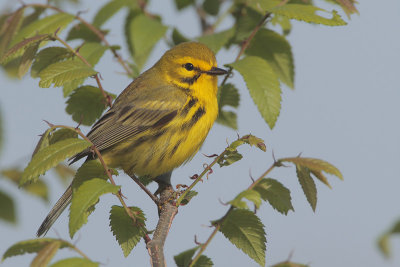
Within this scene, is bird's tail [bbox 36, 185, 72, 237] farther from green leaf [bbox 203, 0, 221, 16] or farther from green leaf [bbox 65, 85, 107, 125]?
green leaf [bbox 203, 0, 221, 16]

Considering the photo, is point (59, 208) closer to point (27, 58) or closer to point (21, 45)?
point (27, 58)

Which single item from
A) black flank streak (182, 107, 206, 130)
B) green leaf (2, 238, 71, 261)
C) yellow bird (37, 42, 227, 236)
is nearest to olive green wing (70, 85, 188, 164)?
yellow bird (37, 42, 227, 236)

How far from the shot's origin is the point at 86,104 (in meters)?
4.04

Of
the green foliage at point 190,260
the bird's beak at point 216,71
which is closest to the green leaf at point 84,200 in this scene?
the green foliage at point 190,260

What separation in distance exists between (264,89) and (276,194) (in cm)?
102

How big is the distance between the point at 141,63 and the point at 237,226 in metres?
2.44

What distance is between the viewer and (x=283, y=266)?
7.70ft

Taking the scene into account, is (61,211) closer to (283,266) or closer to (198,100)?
(198,100)

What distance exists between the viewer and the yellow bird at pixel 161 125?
4.75m

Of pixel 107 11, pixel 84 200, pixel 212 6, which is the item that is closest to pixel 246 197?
pixel 84 200

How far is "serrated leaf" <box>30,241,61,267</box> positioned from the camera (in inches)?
91.0

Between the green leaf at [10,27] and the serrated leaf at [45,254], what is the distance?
2.01 meters

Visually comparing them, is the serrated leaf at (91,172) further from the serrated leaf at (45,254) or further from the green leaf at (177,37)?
the green leaf at (177,37)

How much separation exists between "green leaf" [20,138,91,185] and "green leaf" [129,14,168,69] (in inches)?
53.4
